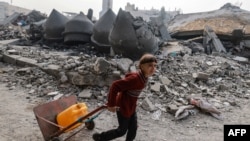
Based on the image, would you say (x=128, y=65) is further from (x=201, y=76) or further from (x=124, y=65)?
(x=201, y=76)

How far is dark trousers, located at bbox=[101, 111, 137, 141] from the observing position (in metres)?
2.87

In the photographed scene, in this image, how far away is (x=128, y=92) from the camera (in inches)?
109

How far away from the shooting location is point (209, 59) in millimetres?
8430

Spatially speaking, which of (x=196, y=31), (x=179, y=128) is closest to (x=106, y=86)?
(x=179, y=128)

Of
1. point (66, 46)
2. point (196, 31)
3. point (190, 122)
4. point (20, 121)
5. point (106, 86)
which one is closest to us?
point (20, 121)

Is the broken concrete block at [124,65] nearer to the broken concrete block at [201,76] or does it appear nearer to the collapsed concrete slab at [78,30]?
the broken concrete block at [201,76]

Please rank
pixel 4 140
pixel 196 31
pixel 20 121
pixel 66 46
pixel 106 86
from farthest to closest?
pixel 196 31 → pixel 66 46 → pixel 106 86 → pixel 20 121 → pixel 4 140

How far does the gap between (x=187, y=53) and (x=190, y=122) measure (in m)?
4.67

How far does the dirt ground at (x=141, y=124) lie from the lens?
Answer: 3636 millimetres

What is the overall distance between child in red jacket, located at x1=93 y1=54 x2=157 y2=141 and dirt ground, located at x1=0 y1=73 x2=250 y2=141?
2.49ft

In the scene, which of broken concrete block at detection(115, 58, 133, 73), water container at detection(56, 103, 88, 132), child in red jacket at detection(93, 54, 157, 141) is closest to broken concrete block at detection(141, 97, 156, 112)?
broken concrete block at detection(115, 58, 133, 73)

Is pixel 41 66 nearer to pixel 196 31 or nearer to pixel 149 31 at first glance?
pixel 149 31

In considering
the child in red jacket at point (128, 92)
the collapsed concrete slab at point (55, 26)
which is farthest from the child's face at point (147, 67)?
the collapsed concrete slab at point (55, 26)

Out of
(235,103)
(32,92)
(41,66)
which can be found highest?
(41,66)
